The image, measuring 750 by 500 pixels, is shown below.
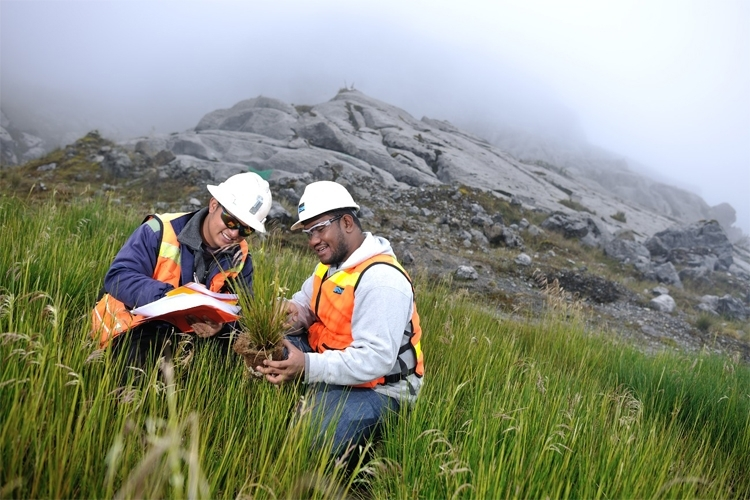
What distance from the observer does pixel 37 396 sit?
5.94 ft

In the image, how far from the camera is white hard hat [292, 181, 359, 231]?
11.3 feet

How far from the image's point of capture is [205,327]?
331 centimetres

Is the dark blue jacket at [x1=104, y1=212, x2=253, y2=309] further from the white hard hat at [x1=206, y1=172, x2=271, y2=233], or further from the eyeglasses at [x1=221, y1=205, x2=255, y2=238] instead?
the white hard hat at [x1=206, y1=172, x2=271, y2=233]

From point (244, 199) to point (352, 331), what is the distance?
148 cm

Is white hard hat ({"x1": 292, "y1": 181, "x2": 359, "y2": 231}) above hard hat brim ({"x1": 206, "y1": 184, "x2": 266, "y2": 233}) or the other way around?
above

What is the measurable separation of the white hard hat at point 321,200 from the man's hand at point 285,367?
103 cm

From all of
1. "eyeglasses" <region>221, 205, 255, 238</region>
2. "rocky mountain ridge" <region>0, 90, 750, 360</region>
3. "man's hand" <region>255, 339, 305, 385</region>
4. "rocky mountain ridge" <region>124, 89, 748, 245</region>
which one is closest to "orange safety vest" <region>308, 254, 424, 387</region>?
"man's hand" <region>255, 339, 305, 385</region>

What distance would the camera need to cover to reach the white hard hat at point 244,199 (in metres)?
3.75

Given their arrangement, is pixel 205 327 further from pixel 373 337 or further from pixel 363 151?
pixel 363 151

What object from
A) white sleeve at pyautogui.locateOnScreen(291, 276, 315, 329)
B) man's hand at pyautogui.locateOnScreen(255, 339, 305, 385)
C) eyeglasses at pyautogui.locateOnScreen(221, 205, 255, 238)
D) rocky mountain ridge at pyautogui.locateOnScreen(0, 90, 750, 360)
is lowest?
rocky mountain ridge at pyautogui.locateOnScreen(0, 90, 750, 360)

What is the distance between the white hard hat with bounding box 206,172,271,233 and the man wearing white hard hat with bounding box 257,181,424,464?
46cm

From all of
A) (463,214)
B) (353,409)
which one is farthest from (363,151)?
(353,409)

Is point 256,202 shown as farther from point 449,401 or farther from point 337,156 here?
point 337,156

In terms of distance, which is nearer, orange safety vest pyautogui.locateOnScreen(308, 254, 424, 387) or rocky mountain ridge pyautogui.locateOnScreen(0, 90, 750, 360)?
orange safety vest pyautogui.locateOnScreen(308, 254, 424, 387)
